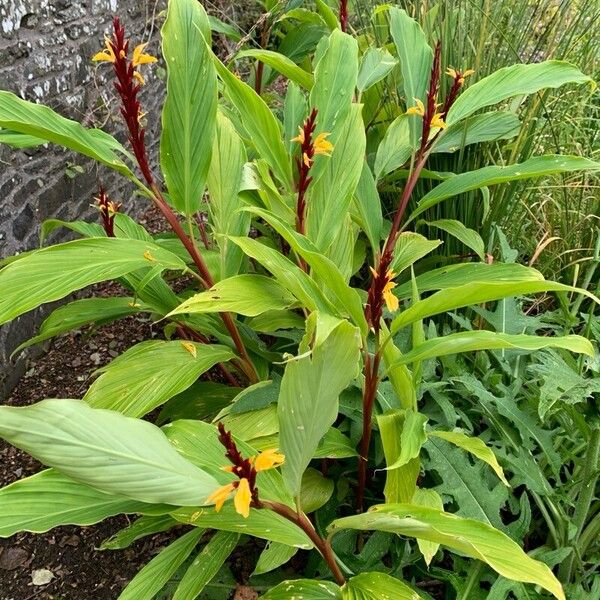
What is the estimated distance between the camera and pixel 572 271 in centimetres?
222

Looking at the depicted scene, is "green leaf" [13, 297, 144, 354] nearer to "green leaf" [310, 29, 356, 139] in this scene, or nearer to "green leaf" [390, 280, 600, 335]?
"green leaf" [310, 29, 356, 139]

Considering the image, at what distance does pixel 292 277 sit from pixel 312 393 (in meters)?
0.26

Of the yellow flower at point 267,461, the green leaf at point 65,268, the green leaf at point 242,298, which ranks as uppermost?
the green leaf at point 65,268

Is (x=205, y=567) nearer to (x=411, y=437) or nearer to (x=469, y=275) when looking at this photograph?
(x=411, y=437)

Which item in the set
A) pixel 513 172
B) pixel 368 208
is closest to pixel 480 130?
pixel 513 172

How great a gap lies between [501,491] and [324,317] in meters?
0.67

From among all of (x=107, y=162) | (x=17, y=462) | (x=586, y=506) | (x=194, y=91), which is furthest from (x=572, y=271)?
(x=17, y=462)

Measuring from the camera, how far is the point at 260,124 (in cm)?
145

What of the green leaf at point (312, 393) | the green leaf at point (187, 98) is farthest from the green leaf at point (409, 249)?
the green leaf at point (312, 393)

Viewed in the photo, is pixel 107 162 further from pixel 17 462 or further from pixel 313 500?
pixel 17 462

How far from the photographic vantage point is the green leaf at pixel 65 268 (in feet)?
3.69

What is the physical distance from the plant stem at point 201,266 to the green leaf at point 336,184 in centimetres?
25

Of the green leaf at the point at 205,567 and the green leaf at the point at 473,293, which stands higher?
the green leaf at the point at 473,293

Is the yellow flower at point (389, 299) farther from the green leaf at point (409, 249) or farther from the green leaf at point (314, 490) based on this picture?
the green leaf at point (314, 490)
